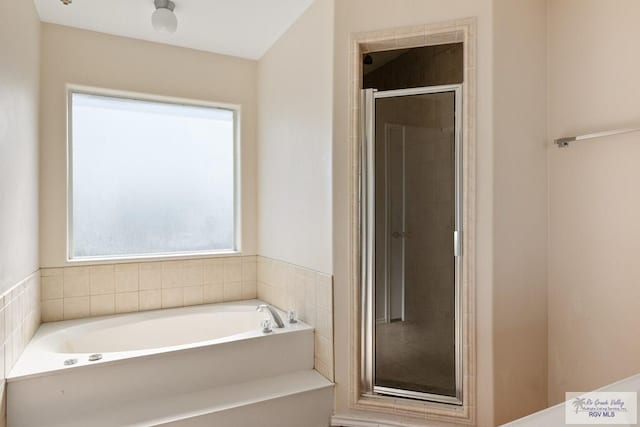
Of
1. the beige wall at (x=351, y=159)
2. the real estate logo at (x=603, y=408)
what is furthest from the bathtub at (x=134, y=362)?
the real estate logo at (x=603, y=408)

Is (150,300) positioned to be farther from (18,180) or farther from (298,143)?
(298,143)

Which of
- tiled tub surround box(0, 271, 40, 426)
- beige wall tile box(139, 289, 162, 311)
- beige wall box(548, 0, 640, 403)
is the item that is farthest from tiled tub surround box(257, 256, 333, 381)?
tiled tub surround box(0, 271, 40, 426)

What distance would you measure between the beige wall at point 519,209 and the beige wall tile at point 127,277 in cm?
242

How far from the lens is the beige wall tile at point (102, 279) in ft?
9.16

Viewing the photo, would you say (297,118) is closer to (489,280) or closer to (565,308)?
(489,280)

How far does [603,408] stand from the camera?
951 millimetres

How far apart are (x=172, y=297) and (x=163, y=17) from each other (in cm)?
195

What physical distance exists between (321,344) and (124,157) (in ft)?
6.48

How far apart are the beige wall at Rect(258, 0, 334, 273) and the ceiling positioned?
133mm

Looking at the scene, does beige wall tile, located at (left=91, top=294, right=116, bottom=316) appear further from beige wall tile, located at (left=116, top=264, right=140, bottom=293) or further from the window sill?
the window sill

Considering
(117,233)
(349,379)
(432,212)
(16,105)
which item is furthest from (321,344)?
(16,105)

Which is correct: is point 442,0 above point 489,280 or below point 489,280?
above

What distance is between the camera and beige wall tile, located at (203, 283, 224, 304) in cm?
317

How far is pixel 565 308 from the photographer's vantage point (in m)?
2.09
